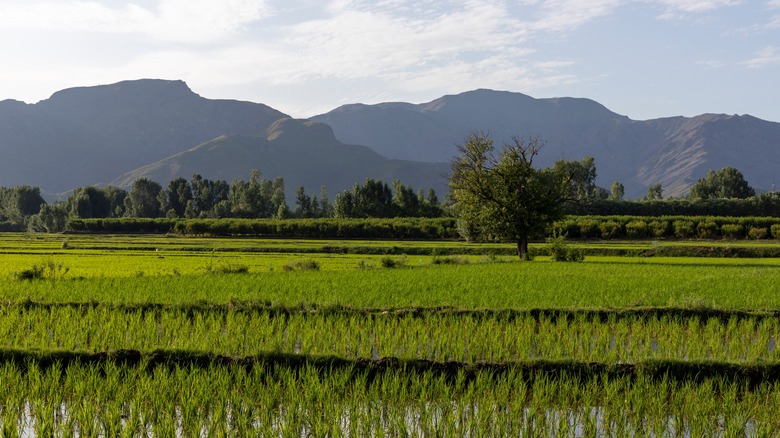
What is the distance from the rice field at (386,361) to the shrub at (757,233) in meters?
60.2

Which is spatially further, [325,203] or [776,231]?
[325,203]

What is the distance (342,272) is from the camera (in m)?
34.0

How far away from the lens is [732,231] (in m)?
81.9

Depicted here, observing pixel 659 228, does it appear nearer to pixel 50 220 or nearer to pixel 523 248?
pixel 523 248

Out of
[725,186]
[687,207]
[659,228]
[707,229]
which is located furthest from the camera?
[725,186]

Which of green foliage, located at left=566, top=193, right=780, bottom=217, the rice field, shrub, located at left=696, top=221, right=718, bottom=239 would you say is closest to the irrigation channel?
the rice field

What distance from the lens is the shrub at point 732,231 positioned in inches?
3214

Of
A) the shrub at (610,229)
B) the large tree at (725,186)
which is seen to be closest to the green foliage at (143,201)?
the shrub at (610,229)

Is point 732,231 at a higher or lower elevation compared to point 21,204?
lower

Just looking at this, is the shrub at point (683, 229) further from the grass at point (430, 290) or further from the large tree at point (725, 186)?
the large tree at point (725, 186)

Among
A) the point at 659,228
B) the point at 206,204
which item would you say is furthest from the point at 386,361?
the point at 206,204

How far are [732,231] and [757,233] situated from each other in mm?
2964

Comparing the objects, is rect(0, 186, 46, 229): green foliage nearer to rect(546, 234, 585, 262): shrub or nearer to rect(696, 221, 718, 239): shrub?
rect(696, 221, 718, 239): shrub

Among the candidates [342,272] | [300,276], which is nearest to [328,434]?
[300,276]
